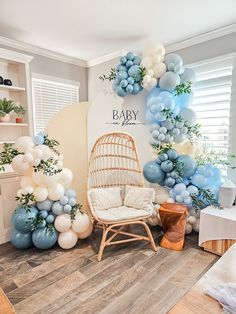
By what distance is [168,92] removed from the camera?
241 cm

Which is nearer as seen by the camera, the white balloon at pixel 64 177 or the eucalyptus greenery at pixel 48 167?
the eucalyptus greenery at pixel 48 167

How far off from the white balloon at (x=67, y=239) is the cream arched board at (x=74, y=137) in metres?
0.62

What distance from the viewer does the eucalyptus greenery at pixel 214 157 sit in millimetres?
2434

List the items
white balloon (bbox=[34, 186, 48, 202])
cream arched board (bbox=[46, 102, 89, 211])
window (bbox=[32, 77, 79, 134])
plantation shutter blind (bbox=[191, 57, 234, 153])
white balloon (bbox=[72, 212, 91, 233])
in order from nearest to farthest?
white balloon (bbox=[34, 186, 48, 202]), white balloon (bbox=[72, 212, 91, 233]), plantation shutter blind (bbox=[191, 57, 234, 153]), cream arched board (bbox=[46, 102, 89, 211]), window (bbox=[32, 77, 79, 134])

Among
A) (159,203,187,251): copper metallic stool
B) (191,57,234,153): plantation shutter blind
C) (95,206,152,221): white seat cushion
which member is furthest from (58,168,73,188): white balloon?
(191,57,234,153): plantation shutter blind

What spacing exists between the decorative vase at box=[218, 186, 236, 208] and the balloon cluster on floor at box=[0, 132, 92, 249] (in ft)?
4.72

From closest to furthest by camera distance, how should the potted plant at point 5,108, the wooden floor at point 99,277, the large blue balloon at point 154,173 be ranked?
1. the wooden floor at point 99,277
2. the large blue balloon at point 154,173
3. the potted plant at point 5,108

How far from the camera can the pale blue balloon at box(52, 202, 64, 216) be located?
84.1 inches

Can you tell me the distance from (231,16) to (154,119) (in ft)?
4.53

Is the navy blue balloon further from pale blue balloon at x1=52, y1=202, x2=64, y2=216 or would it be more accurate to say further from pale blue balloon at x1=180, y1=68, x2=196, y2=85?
pale blue balloon at x1=180, y1=68, x2=196, y2=85

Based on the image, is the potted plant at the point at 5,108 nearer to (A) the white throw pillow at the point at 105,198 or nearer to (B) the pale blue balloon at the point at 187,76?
(A) the white throw pillow at the point at 105,198

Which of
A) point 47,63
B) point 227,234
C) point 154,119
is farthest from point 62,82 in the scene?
point 227,234

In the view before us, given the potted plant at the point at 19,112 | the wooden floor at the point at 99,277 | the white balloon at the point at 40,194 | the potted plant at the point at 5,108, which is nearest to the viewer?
the wooden floor at the point at 99,277

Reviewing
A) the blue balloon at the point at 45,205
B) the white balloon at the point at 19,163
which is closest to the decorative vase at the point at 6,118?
the white balloon at the point at 19,163
